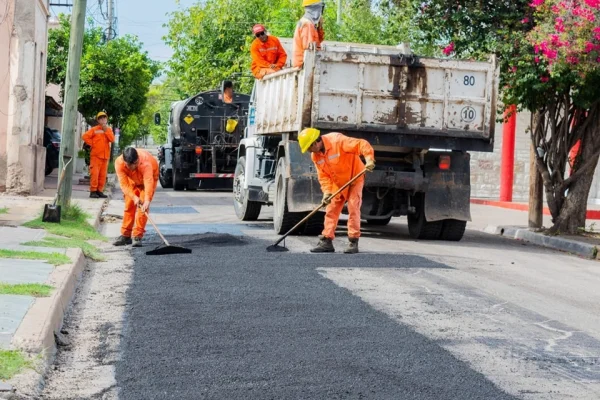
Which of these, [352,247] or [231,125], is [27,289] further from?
[231,125]

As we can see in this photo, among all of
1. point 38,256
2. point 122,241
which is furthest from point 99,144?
point 38,256

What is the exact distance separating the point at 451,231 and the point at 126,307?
7.21m

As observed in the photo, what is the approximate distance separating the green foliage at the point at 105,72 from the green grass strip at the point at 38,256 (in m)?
24.4

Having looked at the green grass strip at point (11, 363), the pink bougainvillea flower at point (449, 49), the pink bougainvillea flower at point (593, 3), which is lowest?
the green grass strip at point (11, 363)

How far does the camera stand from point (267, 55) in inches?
623

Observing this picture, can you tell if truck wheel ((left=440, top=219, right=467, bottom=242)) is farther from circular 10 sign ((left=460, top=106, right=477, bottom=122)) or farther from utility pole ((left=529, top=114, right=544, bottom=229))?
utility pole ((left=529, top=114, right=544, bottom=229))

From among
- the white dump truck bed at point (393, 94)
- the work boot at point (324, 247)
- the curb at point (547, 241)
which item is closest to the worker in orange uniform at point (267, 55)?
the white dump truck bed at point (393, 94)

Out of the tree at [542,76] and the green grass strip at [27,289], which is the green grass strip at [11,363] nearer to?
the green grass strip at [27,289]

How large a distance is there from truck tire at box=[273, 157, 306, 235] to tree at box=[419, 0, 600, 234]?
3953 millimetres

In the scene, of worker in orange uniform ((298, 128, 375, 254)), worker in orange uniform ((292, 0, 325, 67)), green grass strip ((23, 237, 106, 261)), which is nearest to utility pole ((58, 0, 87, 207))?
green grass strip ((23, 237, 106, 261))

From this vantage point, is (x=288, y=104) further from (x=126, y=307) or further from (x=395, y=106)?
(x=126, y=307)

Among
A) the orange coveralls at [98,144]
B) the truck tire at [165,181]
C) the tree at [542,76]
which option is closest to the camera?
the tree at [542,76]

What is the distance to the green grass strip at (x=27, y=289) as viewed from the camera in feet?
25.5

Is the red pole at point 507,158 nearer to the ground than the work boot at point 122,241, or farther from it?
farther from it
